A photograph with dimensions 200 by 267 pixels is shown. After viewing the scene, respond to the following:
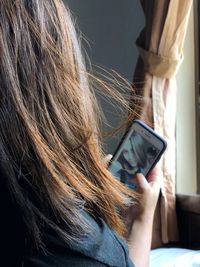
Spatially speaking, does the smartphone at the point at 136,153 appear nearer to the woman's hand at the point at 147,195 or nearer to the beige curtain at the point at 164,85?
the woman's hand at the point at 147,195

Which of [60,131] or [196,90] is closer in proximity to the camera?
[60,131]

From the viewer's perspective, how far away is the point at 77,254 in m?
0.44

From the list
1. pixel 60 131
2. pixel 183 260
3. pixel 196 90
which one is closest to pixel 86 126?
pixel 60 131

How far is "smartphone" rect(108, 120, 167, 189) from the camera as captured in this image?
35.5 inches

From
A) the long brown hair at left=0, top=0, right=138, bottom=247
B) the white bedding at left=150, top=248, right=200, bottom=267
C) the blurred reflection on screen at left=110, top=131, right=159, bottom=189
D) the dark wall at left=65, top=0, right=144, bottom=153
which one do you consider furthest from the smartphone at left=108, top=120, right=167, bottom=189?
the dark wall at left=65, top=0, right=144, bottom=153

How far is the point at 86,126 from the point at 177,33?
2.76 feet

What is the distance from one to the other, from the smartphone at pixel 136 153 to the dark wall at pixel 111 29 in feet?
2.51

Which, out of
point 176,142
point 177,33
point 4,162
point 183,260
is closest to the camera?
point 4,162

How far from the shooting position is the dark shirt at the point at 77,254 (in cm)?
44

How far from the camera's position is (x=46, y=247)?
44cm

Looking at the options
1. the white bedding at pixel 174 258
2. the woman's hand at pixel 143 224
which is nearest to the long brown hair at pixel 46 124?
the woman's hand at pixel 143 224

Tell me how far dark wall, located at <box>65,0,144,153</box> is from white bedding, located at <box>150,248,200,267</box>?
2.21ft

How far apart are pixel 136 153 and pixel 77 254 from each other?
20.1 inches

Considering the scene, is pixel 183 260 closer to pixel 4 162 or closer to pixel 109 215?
pixel 109 215
